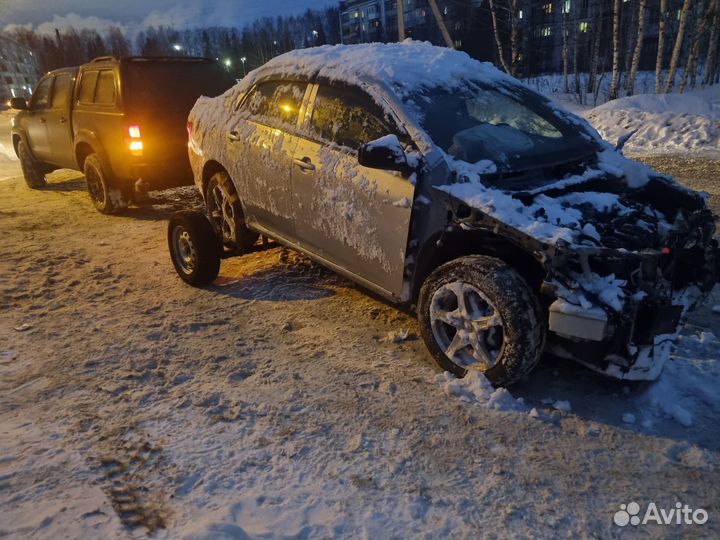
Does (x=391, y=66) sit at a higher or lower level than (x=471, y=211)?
higher

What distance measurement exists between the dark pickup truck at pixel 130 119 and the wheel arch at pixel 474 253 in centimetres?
474

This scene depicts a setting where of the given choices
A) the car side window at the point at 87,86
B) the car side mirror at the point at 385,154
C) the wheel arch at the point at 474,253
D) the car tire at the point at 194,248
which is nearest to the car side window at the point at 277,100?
the car tire at the point at 194,248

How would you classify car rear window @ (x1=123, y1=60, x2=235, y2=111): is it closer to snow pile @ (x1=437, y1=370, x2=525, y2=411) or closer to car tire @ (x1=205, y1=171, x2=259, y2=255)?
car tire @ (x1=205, y1=171, x2=259, y2=255)

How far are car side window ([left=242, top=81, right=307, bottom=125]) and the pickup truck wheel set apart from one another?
6612 millimetres

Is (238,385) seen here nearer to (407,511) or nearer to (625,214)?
(407,511)

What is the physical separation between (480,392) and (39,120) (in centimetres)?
881

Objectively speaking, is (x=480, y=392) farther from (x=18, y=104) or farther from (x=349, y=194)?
(x=18, y=104)

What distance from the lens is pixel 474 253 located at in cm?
322

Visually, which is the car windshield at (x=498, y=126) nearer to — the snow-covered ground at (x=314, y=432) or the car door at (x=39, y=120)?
the snow-covered ground at (x=314, y=432)

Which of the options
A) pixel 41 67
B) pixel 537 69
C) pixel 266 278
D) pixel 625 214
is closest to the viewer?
pixel 625 214

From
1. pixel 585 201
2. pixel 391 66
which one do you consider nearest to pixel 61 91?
pixel 391 66

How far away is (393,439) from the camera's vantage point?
2701 millimetres

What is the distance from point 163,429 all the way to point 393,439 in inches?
48.7

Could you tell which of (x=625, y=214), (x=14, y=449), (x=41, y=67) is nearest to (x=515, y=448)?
(x=625, y=214)
